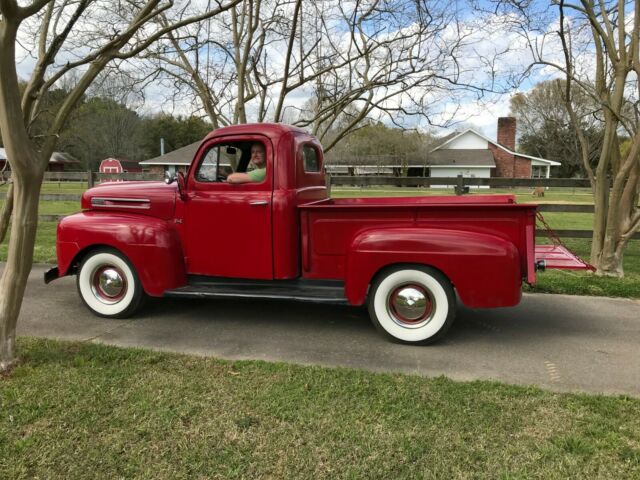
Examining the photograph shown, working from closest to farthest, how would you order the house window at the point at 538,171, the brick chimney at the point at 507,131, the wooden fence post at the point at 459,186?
the wooden fence post at the point at 459,186, the brick chimney at the point at 507,131, the house window at the point at 538,171

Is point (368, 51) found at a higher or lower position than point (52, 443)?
higher

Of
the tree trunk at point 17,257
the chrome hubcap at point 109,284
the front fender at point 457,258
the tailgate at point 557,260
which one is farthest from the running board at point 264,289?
the tailgate at point 557,260

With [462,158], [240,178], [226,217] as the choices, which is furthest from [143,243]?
[462,158]

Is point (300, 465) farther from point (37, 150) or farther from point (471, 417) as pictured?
point (37, 150)

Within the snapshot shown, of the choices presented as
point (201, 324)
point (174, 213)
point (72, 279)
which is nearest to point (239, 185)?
point (174, 213)

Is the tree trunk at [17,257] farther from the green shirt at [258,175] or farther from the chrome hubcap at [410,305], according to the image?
the chrome hubcap at [410,305]

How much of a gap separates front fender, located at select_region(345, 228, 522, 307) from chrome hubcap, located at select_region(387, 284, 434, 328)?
0.26m

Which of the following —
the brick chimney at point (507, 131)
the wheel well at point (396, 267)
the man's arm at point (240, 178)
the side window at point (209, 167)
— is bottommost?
the wheel well at point (396, 267)

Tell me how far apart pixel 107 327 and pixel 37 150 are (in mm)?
2015

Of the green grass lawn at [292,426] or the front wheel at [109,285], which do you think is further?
the front wheel at [109,285]

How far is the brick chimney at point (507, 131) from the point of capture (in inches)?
2021

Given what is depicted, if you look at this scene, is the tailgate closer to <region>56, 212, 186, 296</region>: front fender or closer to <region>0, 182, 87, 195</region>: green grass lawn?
<region>56, 212, 186, 296</region>: front fender

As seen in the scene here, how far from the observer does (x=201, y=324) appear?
518 cm

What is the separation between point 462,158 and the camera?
48.4m
